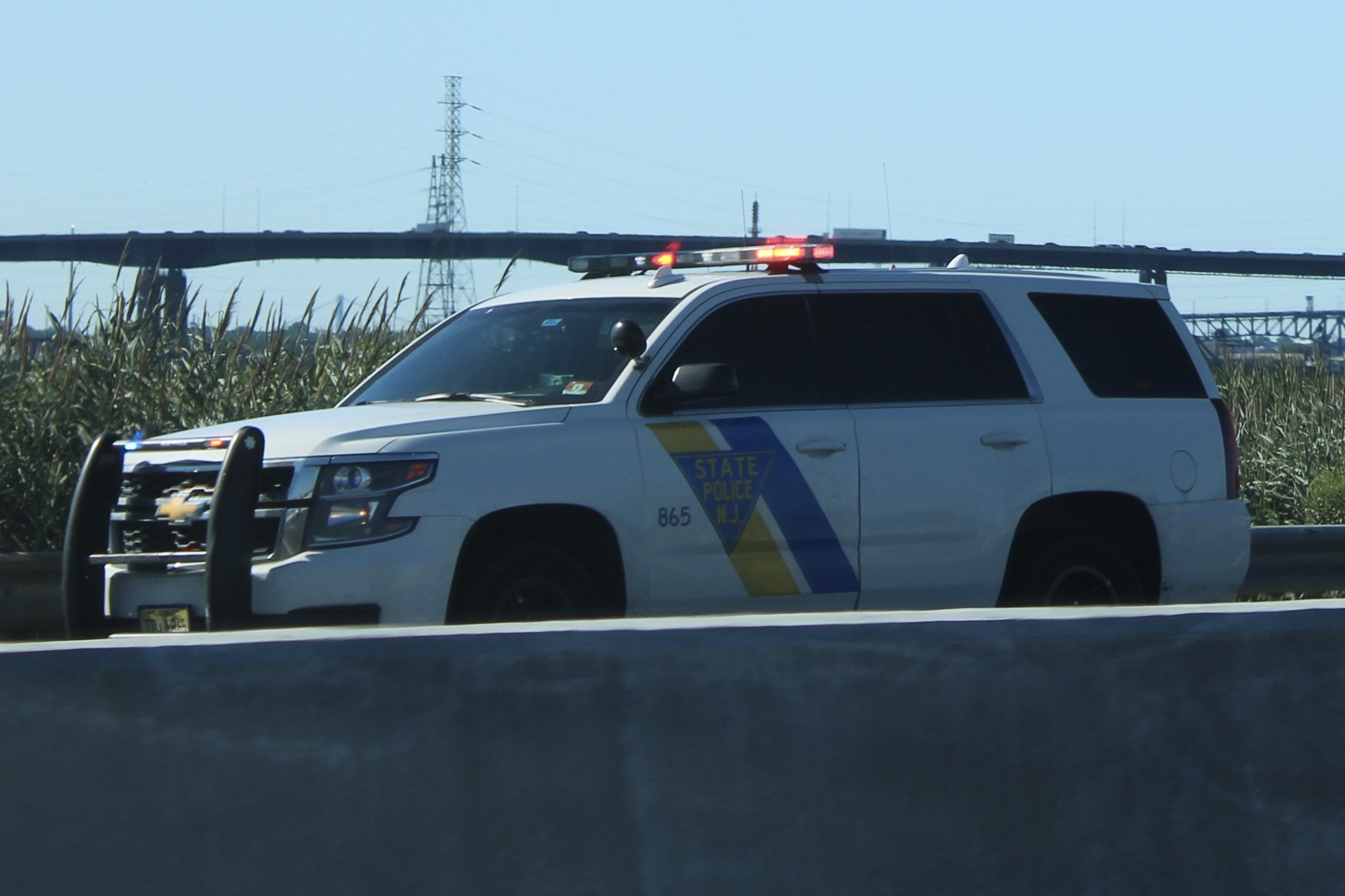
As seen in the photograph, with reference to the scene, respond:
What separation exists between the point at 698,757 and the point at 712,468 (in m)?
2.94

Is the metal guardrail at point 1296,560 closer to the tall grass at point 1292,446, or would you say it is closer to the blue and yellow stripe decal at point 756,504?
the blue and yellow stripe decal at point 756,504

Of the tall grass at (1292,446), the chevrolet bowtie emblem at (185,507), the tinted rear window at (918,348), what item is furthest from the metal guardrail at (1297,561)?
the chevrolet bowtie emblem at (185,507)

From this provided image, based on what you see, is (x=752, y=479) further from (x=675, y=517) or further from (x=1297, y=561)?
(x=1297, y=561)

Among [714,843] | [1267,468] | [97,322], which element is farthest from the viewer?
[1267,468]

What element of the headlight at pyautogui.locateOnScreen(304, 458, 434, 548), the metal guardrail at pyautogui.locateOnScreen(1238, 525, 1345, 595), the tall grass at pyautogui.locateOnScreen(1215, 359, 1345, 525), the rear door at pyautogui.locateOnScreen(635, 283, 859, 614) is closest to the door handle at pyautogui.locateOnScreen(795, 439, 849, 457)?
the rear door at pyautogui.locateOnScreen(635, 283, 859, 614)

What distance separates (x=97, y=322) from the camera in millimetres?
10445

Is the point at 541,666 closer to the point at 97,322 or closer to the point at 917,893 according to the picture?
the point at 917,893

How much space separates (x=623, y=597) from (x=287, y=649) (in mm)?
2946

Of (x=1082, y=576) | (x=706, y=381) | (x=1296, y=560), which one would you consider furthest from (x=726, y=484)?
(x=1296, y=560)

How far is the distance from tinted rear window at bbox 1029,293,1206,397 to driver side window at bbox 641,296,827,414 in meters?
1.32

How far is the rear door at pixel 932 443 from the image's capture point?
665 cm

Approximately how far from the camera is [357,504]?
5.64 metres

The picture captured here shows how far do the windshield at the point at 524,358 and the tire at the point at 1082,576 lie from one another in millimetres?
1950

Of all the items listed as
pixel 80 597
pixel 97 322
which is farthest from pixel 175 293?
pixel 80 597
